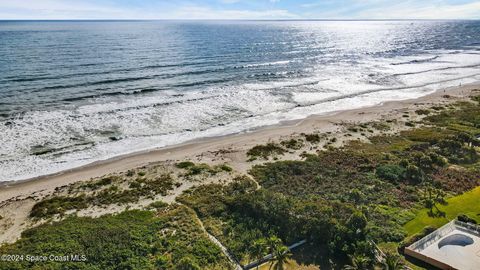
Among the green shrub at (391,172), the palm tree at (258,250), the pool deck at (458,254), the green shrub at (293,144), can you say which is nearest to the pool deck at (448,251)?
the pool deck at (458,254)

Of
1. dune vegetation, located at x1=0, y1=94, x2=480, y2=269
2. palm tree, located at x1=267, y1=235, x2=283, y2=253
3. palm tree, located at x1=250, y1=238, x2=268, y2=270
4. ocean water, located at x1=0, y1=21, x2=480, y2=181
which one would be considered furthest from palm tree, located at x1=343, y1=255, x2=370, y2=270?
ocean water, located at x1=0, y1=21, x2=480, y2=181

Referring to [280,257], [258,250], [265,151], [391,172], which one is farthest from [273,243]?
[265,151]

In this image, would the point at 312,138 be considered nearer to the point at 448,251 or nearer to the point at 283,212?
the point at 283,212

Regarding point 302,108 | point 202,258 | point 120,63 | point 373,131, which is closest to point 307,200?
point 202,258

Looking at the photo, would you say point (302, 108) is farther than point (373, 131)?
Yes

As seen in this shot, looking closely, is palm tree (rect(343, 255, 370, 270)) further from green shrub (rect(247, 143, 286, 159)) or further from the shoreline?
green shrub (rect(247, 143, 286, 159))

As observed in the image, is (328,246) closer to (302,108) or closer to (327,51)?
(302,108)

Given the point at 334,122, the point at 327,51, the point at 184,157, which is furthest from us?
the point at 327,51
